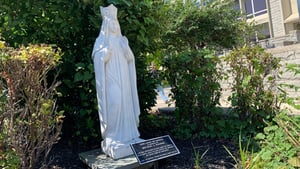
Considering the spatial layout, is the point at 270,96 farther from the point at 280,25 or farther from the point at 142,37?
the point at 280,25

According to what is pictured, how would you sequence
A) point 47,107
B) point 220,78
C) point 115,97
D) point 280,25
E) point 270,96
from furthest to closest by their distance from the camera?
point 280,25 → point 220,78 → point 270,96 → point 115,97 → point 47,107

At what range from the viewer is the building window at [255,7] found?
902 inches

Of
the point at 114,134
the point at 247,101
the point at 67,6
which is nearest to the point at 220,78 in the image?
the point at 247,101

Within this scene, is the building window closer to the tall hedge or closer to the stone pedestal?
the tall hedge

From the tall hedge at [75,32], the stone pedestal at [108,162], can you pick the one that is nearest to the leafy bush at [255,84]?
the tall hedge at [75,32]

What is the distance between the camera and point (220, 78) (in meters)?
4.68

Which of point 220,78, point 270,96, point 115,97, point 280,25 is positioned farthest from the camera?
Result: point 280,25

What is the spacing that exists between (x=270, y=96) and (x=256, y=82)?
0.30 meters

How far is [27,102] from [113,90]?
Result: 1.04m

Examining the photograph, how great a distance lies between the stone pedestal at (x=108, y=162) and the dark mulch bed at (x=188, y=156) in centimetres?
20

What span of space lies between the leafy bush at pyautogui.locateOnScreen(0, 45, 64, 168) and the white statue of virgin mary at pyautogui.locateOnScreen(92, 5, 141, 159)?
70 centimetres

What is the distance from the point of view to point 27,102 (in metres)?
2.85

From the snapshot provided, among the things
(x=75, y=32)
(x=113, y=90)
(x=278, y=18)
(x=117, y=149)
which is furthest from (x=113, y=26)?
(x=278, y=18)

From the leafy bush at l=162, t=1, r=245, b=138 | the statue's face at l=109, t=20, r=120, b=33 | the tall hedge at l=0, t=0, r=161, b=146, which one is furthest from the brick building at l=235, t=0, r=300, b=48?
the statue's face at l=109, t=20, r=120, b=33
